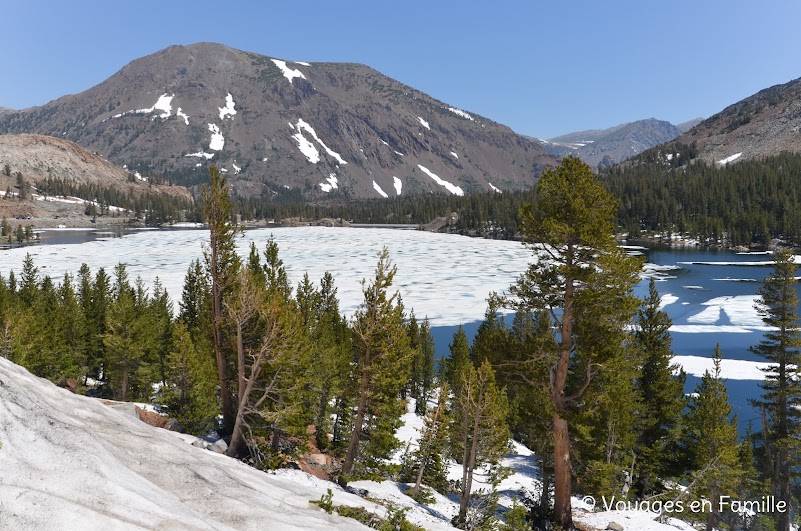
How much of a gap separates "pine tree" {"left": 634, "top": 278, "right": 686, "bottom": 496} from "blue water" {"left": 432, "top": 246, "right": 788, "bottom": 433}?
404 inches

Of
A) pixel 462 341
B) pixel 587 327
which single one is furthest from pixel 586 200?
pixel 462 341

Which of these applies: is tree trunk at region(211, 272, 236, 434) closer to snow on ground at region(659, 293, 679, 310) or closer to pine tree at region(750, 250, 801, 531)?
pine tree at region(750, 250, 801, 531)

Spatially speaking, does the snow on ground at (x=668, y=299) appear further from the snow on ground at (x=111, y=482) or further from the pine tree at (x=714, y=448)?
the snow on ground at (x=111, y=482)

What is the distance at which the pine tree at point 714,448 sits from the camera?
88.7 feet

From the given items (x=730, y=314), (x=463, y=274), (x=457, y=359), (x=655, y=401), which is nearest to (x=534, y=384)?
(x=655, y=401)

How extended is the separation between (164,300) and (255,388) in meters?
37.9

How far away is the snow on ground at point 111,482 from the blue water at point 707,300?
129 ft

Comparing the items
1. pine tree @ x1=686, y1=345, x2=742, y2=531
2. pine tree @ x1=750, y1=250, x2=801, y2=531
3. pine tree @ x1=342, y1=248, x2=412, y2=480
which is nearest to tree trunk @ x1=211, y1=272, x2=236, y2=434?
pine tree @ x1=342, y1=248, x2=412, y2=480

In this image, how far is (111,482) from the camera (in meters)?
8.15

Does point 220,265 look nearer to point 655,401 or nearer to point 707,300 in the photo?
point 655,401

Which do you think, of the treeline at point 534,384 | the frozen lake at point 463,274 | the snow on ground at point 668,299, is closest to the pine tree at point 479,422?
the treeline at point 534,384

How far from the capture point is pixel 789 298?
97.9 ft

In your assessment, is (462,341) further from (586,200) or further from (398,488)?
(586,200)

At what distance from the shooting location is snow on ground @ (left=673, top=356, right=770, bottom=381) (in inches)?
1900
